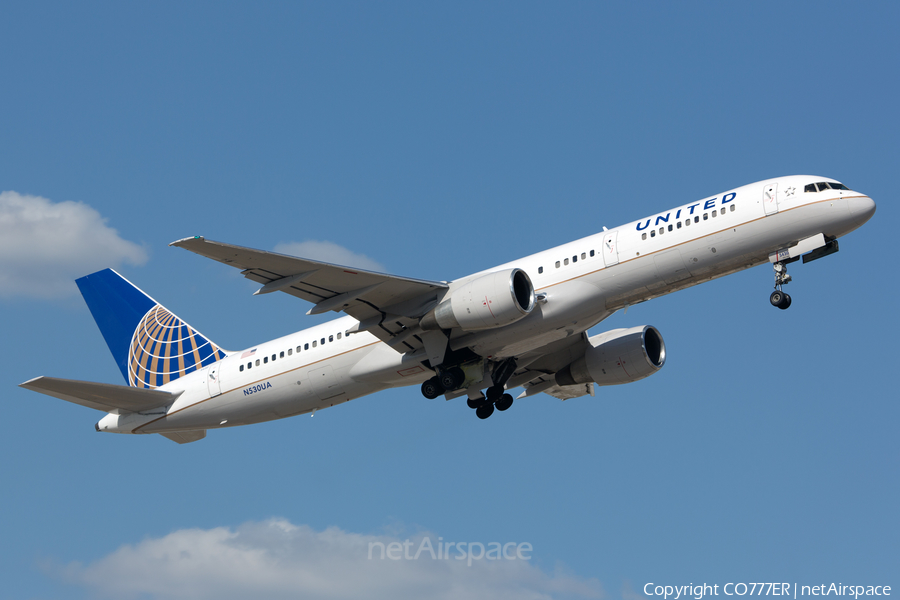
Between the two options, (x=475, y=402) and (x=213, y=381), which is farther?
(x=475, y=402)

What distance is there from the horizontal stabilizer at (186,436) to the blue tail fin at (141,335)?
195 cm

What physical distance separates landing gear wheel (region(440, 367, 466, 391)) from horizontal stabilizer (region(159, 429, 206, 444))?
9896 millimetres

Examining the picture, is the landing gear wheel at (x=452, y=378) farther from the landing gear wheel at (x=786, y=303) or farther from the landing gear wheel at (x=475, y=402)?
the landing gear wheel at (x=786, y=303)

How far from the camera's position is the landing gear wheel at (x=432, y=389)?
30234mm

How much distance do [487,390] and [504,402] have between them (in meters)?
0.80

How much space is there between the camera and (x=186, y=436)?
3397 cm

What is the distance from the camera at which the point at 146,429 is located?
32.8m

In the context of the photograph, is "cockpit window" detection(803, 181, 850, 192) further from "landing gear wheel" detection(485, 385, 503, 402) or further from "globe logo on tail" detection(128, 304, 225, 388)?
"globe logo on tail" detection(128, 304, 225, 388)

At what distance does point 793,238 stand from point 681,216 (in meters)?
3.23

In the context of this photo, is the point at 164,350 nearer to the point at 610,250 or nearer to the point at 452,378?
the point at 452,378

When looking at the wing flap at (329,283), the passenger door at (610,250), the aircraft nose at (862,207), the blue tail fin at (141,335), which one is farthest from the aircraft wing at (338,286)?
the aircraft nose at (862,207)

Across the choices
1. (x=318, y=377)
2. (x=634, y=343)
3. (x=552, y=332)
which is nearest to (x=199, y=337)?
(x=318, y=377)

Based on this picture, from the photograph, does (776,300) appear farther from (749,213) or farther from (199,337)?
(199,337)

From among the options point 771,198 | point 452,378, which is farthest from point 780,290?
point 452,378
